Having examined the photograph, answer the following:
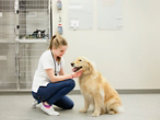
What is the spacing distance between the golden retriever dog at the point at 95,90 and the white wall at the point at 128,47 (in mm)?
1190

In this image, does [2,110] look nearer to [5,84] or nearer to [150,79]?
[5,84]

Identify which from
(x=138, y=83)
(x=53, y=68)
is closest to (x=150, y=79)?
(x=138, y=83)

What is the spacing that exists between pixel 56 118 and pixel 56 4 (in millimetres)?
1897

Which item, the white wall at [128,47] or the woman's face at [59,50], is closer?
the woman's face at [59,50]

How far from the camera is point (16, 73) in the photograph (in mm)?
4414

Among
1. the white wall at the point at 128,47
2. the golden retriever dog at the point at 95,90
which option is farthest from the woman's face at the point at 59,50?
the white wall at the point at 128,47

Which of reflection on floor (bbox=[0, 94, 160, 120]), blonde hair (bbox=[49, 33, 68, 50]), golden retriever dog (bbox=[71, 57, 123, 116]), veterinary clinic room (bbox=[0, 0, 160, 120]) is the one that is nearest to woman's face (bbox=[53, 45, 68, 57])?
blonde hair (bbox=[49, 33, 68, 50])

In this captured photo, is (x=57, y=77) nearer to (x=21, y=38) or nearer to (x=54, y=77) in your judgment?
(x=54, y=77)

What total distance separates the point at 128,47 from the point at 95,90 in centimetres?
148

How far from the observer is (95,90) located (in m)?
3.09

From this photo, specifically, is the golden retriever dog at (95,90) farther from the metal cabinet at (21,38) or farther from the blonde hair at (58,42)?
the metal cabinet at (21,38)

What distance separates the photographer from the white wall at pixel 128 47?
14.1 ft

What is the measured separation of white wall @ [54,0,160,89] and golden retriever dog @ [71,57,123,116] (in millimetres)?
1190

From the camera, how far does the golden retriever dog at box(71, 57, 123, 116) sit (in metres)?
3.08
